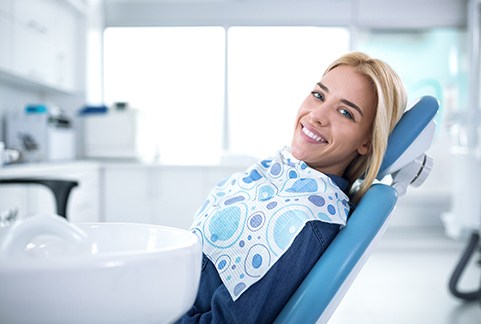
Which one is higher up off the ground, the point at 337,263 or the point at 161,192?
the point at 337,263

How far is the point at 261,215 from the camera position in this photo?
102 cm

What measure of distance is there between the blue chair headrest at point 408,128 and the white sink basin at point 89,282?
0.67m

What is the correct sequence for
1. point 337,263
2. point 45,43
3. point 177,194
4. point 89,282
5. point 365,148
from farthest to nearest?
point 177,194
point 45,43
point 365,148
point 337,263
point 89,282

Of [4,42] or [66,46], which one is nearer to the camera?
[4,42]

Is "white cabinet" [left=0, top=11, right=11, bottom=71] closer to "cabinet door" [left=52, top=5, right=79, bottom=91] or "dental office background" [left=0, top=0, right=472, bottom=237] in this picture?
"cabinet door" [left=52, top=5, right=79, bottom=91]

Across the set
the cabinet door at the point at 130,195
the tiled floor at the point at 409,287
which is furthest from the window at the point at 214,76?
the tiled floor at the point at 409,287

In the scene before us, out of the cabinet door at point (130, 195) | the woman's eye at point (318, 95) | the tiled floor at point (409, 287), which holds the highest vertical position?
the woman's eye at point (318, 95)

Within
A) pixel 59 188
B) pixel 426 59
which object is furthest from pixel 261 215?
pixel 426 59

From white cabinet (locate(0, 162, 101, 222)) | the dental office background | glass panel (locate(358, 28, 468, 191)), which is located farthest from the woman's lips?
glass panel (locate(358, 28, 468, 191))

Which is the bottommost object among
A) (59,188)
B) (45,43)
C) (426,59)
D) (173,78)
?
(59,188)

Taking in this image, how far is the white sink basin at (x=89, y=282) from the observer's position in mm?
474

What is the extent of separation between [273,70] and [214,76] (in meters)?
0.55

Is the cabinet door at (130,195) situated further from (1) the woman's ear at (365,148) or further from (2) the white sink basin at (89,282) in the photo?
(2) the white sink basin at (89,282)

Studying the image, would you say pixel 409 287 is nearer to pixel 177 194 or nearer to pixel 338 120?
pixel 177 194
